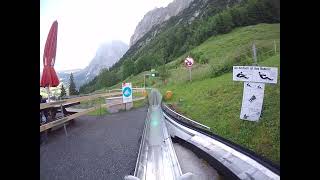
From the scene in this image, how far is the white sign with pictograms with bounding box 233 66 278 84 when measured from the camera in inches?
85.8

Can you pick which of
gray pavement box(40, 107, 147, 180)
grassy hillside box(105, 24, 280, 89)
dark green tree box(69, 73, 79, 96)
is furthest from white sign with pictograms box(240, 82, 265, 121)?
dark green tree box(69, 73, 79, 96)

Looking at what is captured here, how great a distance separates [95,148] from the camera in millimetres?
2195

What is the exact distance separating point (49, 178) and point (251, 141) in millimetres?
1057

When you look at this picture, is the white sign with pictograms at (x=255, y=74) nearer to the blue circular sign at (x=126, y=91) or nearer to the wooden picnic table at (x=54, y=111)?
the blue circular sign at (x=126, y=91)

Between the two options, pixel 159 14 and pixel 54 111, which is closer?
pixel 54 111

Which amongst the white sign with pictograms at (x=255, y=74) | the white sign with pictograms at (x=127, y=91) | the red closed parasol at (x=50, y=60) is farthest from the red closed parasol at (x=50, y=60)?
the white sign with pictograms at (x=255, y=74)

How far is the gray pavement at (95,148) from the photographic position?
2139 mm

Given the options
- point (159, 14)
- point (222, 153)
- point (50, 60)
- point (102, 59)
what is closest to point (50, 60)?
point (50, 60)

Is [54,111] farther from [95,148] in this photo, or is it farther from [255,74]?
[255,74]

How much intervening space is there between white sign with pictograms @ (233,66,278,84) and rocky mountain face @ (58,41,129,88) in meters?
0.62

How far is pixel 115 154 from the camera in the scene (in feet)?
7.25

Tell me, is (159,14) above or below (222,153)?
above

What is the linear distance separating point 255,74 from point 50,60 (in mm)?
1069
